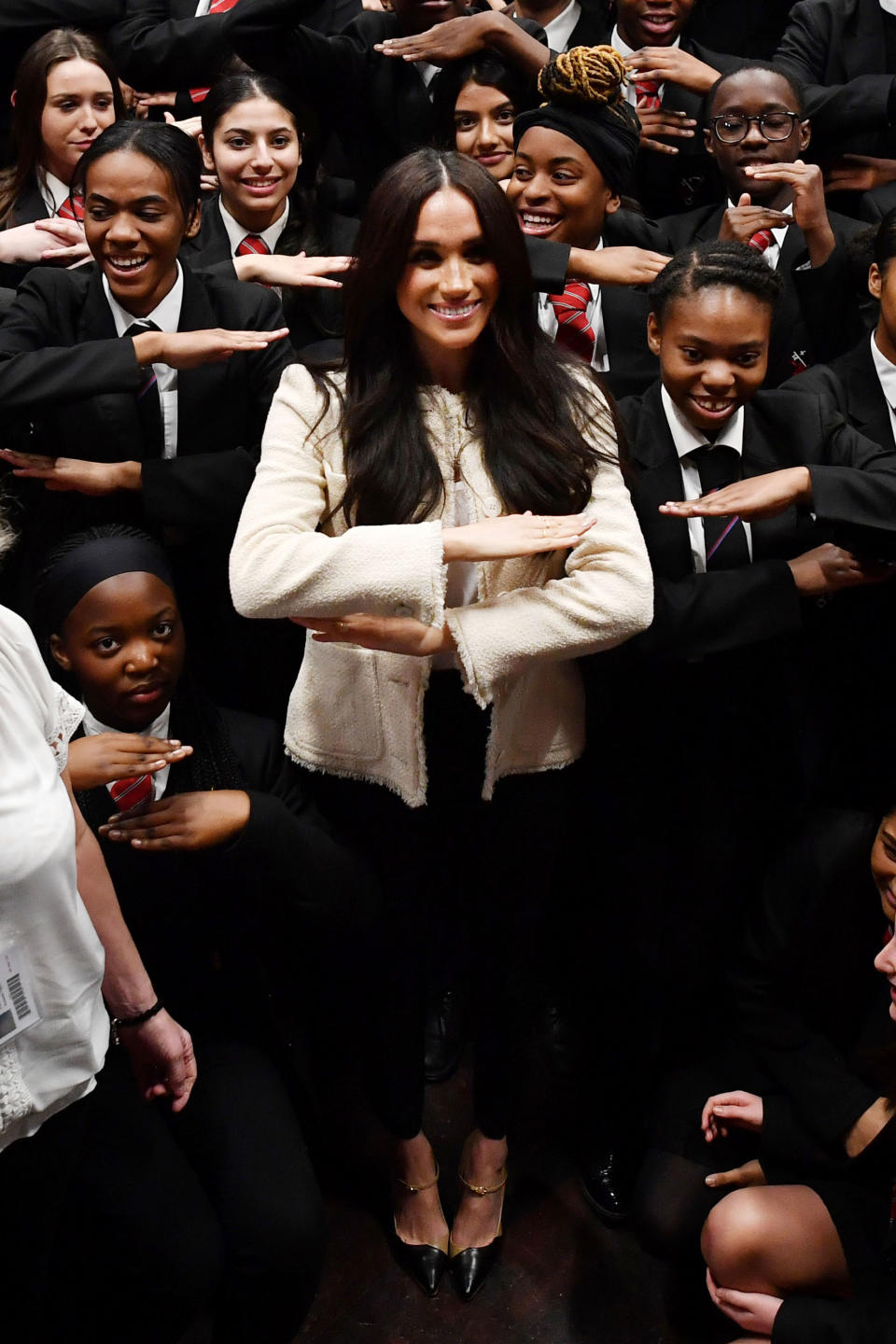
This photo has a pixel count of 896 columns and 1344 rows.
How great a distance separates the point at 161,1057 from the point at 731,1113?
109cm

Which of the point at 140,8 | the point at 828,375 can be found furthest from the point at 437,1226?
the point at 140,8

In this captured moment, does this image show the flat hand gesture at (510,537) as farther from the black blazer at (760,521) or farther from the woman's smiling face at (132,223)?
the woman's smiling face at (132,223)


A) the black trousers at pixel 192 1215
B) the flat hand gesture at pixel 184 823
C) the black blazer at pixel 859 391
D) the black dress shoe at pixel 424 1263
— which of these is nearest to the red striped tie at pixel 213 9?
the black blazer at pixel 859 391

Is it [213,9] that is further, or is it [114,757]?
[213,9]

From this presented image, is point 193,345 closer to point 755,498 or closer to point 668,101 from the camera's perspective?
point 755,498

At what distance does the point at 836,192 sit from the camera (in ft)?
11.5

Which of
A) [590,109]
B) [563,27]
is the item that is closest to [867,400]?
[590,109]

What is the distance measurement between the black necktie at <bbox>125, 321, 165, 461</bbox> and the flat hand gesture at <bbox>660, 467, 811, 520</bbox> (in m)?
1.02

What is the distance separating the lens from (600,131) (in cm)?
293

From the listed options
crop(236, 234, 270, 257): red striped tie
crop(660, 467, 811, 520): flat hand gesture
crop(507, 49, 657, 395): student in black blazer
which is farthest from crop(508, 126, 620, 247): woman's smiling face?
crop(660, 467, 811, 520): flat hand gesture

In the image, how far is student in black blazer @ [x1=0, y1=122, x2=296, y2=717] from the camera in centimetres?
248

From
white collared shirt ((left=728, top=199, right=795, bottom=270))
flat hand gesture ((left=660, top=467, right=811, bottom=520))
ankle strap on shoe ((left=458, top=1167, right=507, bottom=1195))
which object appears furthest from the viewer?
white collared shirt ((left=728, top=199, right=795, bottom=270))

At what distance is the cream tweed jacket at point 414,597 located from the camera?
200cm

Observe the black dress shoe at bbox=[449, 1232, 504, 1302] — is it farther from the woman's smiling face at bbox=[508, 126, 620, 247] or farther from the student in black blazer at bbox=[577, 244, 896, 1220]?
the woman's smiling face at bbox=[508, 126, 620, 247]
